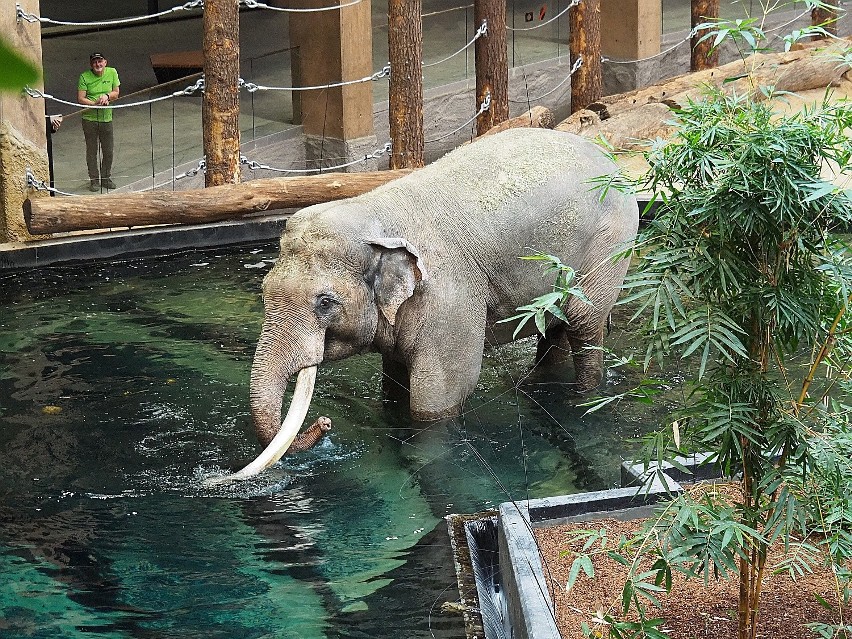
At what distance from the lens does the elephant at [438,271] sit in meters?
6.40

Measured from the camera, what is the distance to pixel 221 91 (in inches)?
453

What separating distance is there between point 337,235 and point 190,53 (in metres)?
10.6

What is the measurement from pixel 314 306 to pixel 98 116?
6959 mm

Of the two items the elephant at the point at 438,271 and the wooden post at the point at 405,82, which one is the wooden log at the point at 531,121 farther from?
the elephant at the point at 438,271

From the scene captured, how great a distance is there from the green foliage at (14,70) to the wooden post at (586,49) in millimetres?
13151

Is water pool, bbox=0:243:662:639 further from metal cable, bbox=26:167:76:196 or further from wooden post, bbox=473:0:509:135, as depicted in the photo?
wooden post, bbox=473:0:509:135

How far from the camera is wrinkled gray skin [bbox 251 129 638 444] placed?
21.1ft

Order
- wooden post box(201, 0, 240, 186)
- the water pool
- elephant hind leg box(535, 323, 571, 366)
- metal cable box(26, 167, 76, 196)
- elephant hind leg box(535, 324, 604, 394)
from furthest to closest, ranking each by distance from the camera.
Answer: wooden post box(201, 0, 240, 186) < metal cable box(26, 167, 76, 196) < elephant hind leg box(535, 323, 571, 366) < elephant hind leg box(535, 324, 604, 394) < the water pool

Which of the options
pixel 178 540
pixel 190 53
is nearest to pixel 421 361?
pixel 178 540

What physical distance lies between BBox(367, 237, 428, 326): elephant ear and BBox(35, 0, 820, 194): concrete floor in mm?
6428

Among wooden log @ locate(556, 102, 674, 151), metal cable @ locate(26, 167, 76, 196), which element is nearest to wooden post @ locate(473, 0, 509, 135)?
wooden log @ locate(556, 102, 674, 151)

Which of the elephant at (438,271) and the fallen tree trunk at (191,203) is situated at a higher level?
the elephant at (438,271)

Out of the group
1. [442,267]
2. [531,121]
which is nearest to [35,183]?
[531,121]

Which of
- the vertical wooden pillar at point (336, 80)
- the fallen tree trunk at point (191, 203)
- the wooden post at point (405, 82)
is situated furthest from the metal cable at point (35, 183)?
the vertical wooden pillar at point (336, 80)
